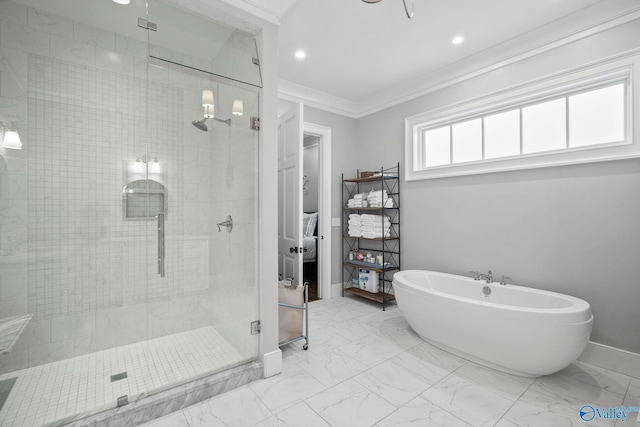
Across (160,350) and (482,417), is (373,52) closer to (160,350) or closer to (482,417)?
(482,417)

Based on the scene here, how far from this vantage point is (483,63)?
279cm

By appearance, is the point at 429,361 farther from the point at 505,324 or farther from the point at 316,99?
the point at 316,99

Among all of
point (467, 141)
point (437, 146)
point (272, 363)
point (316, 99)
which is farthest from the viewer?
point (316, 99)

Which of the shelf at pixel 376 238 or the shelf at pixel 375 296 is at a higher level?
the shelf at pixel 376 238

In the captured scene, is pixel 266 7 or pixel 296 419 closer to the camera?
pixel 296 419

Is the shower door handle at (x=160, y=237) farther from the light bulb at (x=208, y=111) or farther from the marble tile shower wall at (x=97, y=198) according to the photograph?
the light bulb at (x=208, y=111)

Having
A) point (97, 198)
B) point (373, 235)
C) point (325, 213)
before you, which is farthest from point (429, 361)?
point (97, 198)

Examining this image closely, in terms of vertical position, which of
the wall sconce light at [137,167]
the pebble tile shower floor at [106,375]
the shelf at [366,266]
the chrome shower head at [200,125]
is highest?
the chrome shower head at [200,125]

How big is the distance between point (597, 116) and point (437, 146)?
139 cm

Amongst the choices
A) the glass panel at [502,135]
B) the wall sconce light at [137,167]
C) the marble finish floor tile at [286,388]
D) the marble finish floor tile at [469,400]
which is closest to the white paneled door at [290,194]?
the marble finish floor tile at [286,388]

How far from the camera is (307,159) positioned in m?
5.86

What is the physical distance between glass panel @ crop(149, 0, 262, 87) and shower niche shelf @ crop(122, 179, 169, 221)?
37.2 inches

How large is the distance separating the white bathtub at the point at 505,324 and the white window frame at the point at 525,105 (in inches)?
43.7

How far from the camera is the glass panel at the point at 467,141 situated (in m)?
3.04
